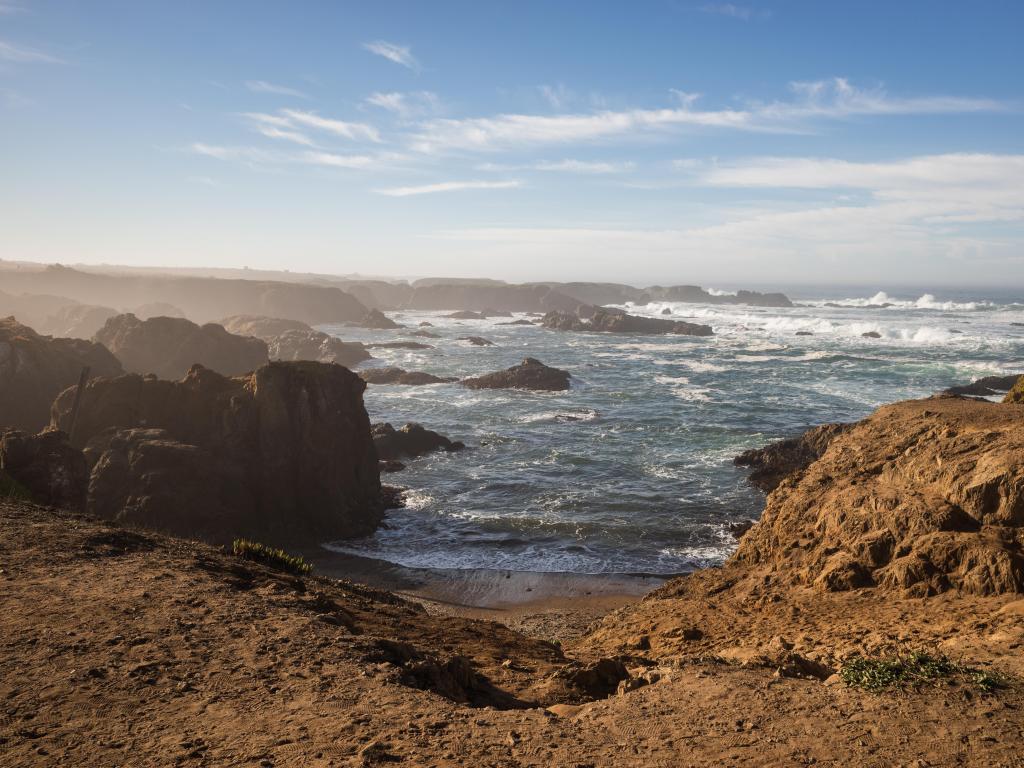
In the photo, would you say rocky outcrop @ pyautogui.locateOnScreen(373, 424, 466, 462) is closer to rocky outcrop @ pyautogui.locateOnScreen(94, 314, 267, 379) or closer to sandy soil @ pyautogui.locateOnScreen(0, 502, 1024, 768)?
rocky outcrop @ pyautogui.locateOnScreen(94, 314, 267, 379)

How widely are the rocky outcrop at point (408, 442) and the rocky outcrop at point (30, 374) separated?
14.7 metres

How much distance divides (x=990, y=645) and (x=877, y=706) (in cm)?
269

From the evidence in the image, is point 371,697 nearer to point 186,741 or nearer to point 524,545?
point 186,741

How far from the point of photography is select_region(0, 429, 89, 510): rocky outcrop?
18578mm

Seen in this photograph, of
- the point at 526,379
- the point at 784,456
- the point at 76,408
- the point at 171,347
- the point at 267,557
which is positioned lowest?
the point at 784,456

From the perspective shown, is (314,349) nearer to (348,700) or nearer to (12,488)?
(12,488)

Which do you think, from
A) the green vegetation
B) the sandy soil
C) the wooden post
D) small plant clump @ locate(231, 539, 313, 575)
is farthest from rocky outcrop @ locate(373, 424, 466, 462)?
the sandy soil

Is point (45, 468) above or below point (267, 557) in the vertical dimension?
above

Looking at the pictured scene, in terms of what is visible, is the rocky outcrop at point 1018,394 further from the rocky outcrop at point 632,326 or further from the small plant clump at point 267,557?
the rocky outcrop at point 632,326

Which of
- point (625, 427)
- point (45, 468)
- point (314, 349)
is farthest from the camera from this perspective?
point (314, 349)

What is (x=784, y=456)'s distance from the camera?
30516mm

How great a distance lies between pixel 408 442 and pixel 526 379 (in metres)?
19.4

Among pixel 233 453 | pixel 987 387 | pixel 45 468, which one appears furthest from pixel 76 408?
pixel 987 387

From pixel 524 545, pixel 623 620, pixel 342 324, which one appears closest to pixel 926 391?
pixel 524 545
